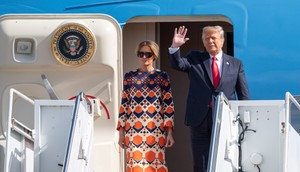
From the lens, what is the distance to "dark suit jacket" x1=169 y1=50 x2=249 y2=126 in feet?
19.2

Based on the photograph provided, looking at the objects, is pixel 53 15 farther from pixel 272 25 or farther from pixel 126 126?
pixel 272 25

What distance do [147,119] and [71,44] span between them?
1.19m

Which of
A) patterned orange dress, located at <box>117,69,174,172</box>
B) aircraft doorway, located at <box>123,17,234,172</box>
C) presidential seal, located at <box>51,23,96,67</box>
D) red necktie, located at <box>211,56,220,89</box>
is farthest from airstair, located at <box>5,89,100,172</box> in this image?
aircraft doorway, located at <box>123,17,234,172</box>

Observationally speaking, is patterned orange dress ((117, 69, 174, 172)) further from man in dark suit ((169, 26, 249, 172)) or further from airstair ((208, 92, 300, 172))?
airstair ((208, 92, 300, 172))

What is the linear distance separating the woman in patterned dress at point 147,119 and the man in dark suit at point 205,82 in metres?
0.19

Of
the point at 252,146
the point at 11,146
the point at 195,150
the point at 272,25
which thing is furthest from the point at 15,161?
the point at 272,25

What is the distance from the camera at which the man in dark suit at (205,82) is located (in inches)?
229

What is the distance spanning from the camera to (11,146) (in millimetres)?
5664

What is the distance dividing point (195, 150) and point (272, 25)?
1.52 metres

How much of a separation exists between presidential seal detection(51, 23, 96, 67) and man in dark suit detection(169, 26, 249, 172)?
3.73 feet

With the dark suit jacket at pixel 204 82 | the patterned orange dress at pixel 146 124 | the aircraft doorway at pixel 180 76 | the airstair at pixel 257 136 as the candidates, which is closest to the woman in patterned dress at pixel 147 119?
the patterned orange dress at pixel 146 124

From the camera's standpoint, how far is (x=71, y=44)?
6.78 m

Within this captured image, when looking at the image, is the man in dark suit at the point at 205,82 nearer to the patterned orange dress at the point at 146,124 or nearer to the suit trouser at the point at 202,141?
the suit trouser at the point at 202,141

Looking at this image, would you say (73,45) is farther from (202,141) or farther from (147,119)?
(202,141)
